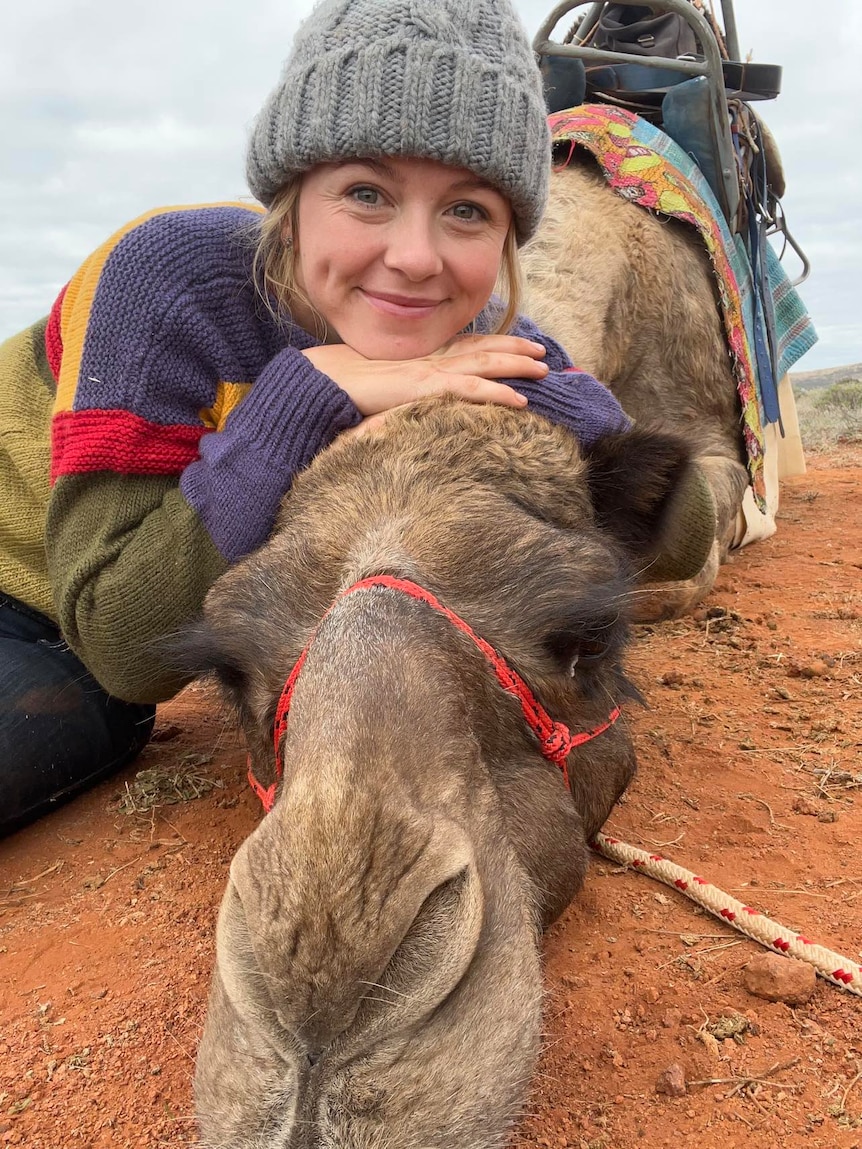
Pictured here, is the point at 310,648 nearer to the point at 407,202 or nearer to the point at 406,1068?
the point at 406,1068

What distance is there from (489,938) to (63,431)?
1.83 metres

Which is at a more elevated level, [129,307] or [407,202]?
[407,202]

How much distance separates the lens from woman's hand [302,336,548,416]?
2.52 m

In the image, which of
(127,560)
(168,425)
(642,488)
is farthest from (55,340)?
(642,488)

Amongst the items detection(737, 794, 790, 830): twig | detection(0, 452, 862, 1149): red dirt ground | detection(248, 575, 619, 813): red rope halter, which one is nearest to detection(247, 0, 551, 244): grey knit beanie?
detection(248, 575, 619, 813): red rope halter

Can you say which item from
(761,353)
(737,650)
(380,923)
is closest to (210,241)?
(380,923)

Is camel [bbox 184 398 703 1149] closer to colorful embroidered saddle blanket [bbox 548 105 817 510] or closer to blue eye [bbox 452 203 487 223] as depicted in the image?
blue eye [bbox 452 203 487 223]

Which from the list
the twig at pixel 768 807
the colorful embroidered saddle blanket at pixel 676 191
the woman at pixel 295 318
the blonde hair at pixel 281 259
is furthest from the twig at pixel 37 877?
the colorful embroidered saddle blanket at pixel 676 191

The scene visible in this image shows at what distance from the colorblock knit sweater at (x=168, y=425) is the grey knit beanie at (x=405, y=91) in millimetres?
451

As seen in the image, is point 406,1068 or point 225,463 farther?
point 225,463

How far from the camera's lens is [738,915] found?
2.42 m

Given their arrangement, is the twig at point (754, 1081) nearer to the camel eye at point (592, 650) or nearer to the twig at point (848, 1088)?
the twig at point (848, 1088)

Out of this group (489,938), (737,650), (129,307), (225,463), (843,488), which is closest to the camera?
(489,938)

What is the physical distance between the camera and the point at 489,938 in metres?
1.64
